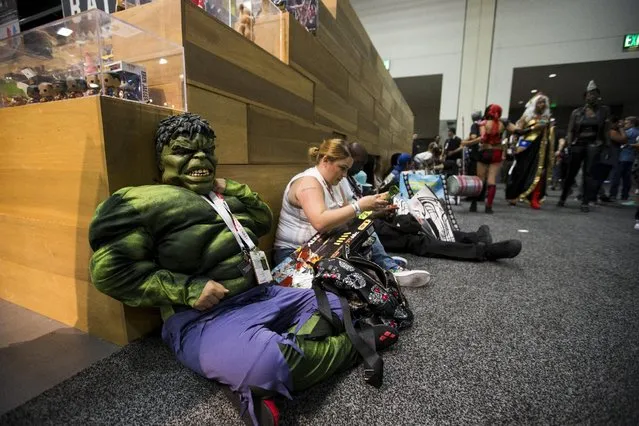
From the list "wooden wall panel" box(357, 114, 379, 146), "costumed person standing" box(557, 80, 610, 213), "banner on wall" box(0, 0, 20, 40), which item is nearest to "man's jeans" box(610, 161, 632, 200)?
"costumed person standing" box(557, 80, 610, 213)

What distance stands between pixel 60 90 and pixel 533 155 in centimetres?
486

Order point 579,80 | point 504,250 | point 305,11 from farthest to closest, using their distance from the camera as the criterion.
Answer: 1. point 579,80
2. point 305,11
3. point 504,250

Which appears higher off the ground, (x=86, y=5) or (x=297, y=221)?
(x=86, y=5)

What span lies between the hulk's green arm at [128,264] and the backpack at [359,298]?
0.43 meters

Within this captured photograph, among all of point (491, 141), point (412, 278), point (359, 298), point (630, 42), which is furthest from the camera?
point (630, 42)

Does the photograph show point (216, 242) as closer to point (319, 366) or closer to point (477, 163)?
point (319, 366)

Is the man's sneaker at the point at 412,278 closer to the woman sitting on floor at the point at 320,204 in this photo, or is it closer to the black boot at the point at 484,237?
the woman sitting on floor at the point at 320,204

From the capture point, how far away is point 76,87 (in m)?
1.03

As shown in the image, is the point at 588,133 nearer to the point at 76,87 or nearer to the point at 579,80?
the point at 76,87

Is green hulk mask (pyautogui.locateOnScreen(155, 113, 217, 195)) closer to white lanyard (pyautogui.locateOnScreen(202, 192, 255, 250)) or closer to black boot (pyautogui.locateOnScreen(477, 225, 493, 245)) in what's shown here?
white lanyard (pyautogui.locateOnScreen(202, 192, 255, 250))

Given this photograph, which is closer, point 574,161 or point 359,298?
point 359,298

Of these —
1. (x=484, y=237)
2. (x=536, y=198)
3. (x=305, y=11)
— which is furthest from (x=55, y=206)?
(x=536, y=198)

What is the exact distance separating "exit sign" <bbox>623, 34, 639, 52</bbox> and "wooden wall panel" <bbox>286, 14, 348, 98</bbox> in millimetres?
6694

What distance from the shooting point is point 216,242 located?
95 cm
